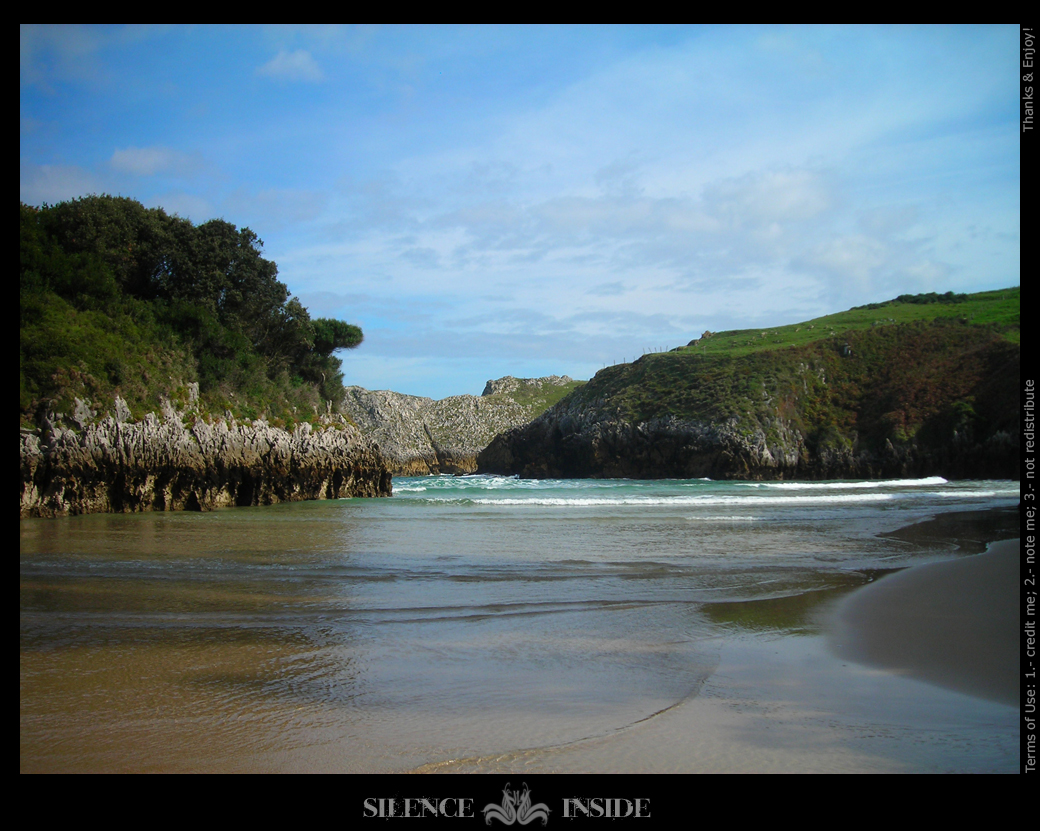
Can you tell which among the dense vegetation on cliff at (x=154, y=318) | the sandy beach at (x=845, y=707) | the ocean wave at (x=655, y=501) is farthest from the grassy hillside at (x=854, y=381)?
the sandy beach at (x=845, y=707)

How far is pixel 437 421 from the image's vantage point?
9469 centimetres

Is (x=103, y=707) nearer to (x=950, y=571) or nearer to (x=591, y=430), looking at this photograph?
(x=950, y=571)

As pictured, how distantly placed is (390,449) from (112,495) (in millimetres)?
67136

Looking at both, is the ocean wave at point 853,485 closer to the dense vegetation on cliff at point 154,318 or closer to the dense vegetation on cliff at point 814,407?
the dense vegetation on cliff at point 814,407

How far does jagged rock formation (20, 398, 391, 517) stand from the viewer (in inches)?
591

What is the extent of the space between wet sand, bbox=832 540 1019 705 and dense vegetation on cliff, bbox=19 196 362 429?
18029mm

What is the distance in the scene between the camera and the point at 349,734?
10.5ft

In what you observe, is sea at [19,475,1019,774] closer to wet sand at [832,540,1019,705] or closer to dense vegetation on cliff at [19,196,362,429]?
wet sand at [832,540,1019,705]
